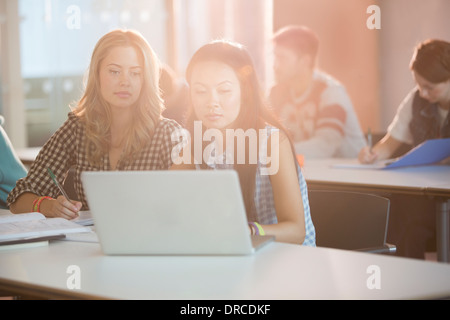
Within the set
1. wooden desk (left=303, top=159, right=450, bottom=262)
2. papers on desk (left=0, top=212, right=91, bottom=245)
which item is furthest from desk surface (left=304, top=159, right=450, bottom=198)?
papers on desk (left=0, top=212, right=91, bottom=245)

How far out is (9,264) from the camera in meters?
1.36

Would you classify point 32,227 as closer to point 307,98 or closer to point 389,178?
point 389,178

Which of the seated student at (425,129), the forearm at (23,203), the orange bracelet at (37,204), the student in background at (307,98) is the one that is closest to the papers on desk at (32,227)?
the orange bracelet at (37,204)

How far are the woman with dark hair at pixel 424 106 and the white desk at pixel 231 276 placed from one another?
76.4 inches

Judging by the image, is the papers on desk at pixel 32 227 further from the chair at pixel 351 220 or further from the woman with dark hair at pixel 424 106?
the woman with dark hair at pixel 424 106

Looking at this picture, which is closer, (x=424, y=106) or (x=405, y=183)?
(x=405, y=183)

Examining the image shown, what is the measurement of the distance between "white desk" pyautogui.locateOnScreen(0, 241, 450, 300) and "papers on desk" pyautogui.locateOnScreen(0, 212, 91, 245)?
0.11 meters

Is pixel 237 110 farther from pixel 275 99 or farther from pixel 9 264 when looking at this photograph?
pixel 275 99

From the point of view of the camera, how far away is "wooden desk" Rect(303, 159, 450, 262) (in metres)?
2.43

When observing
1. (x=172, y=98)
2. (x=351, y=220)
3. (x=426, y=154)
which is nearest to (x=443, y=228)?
(x=426, y=154)

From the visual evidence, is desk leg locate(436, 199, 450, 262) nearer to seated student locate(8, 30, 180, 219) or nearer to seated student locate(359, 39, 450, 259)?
seated student locate(359, 39, 450, 259)

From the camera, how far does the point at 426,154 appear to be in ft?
9.59

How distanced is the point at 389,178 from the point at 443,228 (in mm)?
291
